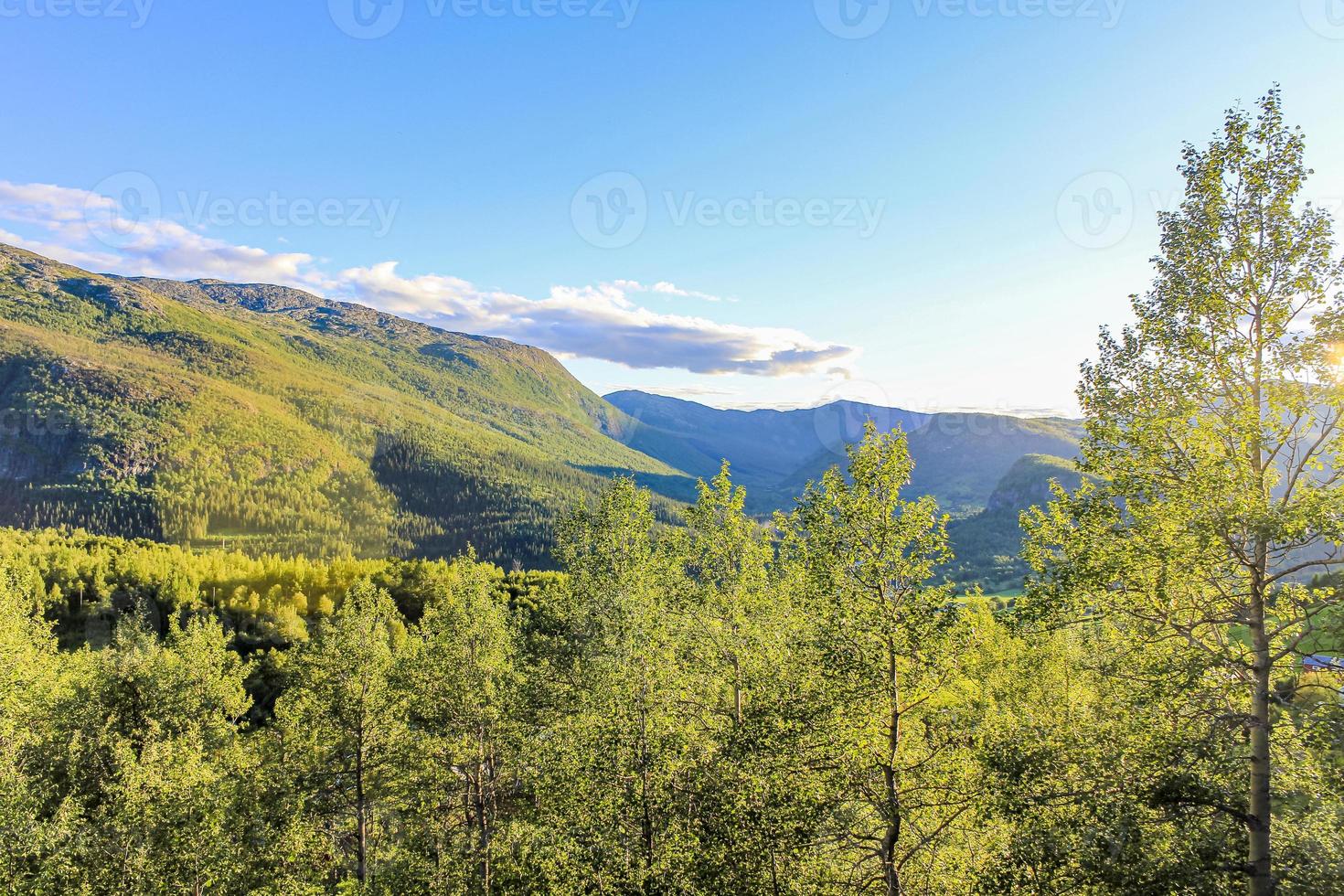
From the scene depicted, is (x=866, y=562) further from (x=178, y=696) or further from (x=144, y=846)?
(x=178, y=696)

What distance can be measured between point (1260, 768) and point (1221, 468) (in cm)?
674

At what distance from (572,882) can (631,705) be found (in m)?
5.88

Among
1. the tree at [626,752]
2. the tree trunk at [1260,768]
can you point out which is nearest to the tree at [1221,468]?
the tree trunk at [1260,768]

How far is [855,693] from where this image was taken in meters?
14.7

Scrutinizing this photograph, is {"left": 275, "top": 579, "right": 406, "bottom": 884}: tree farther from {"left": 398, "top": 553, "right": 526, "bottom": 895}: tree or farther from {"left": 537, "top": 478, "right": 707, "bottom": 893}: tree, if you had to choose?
{"left": 537, "top": 478, "right": 707, "bottom": 893}: tree

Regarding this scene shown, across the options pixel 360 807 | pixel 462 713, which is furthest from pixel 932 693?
pixel 360 807

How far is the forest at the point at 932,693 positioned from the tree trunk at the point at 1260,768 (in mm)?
57

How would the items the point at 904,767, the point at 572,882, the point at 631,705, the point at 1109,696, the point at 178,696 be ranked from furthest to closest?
the point at 178,696 < the point at 631,705 < the point at 572,882 < the point at 1109,696 < the point at 904,767

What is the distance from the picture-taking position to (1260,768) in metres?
12.3

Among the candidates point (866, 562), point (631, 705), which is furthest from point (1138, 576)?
point (631, 705)

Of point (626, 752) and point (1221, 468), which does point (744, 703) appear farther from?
point (1221, 468)

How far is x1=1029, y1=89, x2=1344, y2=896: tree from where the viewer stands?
12445mm

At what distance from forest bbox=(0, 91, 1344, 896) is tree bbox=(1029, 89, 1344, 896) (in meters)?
0.08

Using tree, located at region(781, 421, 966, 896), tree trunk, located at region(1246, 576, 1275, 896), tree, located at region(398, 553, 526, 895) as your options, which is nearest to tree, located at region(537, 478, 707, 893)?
tree, located at region(398, 553, 526, 895)
